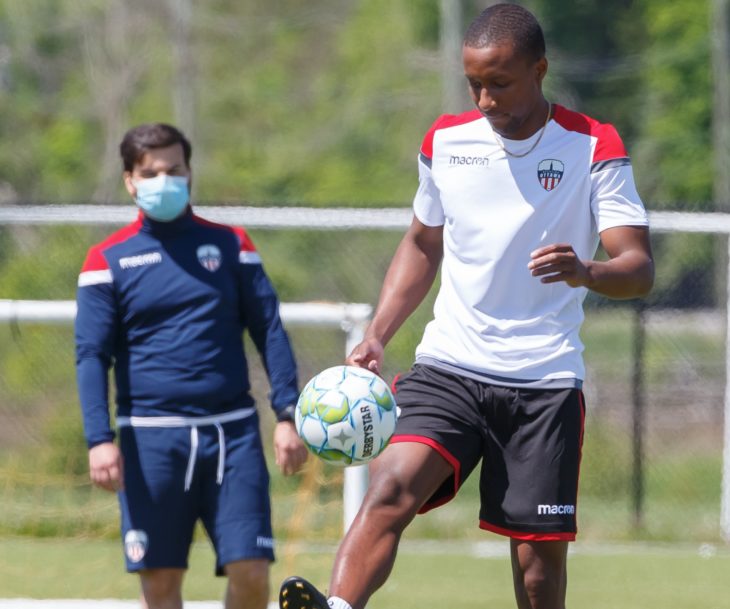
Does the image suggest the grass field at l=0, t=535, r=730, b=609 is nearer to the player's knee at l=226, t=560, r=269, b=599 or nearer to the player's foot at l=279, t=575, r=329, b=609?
the player's knee at l=226, t=560, r=269, b=599

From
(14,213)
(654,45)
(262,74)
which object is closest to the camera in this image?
(14,213)

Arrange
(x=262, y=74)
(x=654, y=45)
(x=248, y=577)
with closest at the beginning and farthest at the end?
(x=248, y=577), (x=654, y=45), (x=262, y=74)

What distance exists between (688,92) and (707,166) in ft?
6.75

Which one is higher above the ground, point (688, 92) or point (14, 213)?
point (688, 92)

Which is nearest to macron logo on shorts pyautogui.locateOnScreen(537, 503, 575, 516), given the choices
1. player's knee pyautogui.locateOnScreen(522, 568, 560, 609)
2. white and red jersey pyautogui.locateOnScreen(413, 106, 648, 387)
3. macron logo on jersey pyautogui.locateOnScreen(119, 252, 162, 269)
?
player's knee pyautogui.locateOnScreen(522, 568, 560, 609)

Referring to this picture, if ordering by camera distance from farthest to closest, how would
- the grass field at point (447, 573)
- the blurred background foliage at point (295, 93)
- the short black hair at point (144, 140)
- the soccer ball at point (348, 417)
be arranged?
the blurred background foliage at point (295, 93), the grass field at point (447, 573), the short black hair at point (144, 140), the soccer ball at point (348, 417)

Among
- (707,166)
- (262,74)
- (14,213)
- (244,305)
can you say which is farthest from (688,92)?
(244,305)

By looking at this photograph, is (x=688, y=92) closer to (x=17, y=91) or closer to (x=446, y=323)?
(x=17, y=91)

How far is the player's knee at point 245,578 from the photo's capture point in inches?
225

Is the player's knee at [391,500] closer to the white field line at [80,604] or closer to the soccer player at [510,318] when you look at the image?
the soccer player at [510,318]

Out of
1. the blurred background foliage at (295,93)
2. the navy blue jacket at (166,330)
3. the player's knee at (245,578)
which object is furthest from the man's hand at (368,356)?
the blurred background foliage at (295,93)

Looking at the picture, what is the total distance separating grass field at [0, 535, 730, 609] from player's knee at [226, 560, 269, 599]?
238 centimetres

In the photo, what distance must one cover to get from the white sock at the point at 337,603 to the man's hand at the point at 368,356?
794mm

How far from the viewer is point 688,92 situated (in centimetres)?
3850
